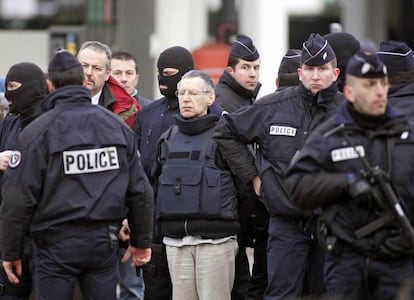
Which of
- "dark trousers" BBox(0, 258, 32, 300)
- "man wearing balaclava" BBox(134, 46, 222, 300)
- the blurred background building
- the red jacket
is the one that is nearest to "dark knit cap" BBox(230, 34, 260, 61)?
"man wearing balaclava" BBox(134, 46, 222, 300)

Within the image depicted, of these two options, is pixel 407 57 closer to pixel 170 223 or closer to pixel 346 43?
pixel 346 43

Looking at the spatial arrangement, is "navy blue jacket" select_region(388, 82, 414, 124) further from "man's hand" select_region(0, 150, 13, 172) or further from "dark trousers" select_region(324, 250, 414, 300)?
"man's hand" select_region(0, 150, 13, 172)

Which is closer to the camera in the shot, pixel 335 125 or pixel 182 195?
pixel 335 125

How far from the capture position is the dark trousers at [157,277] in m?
9.69

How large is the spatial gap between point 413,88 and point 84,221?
2.32 meters

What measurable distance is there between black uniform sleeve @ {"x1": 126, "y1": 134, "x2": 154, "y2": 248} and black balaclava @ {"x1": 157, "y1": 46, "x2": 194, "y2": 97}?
1.96 metres

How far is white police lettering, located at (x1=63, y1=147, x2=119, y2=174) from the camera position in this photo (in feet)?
26.4

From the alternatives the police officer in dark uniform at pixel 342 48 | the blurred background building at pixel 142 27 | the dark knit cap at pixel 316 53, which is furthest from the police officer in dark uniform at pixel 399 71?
the blurred background building at pixel 142 27

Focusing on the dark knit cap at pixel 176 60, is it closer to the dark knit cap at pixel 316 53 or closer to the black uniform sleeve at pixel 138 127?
the black uniform sleeve at pixel 138 127

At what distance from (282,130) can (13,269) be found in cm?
194

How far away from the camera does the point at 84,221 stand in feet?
26.5

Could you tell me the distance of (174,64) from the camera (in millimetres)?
10352

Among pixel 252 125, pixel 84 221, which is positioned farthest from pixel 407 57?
pixel 84 221

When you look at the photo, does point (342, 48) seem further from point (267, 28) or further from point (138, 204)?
point (267, 28)
